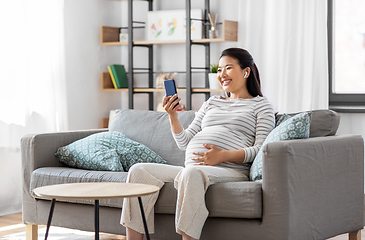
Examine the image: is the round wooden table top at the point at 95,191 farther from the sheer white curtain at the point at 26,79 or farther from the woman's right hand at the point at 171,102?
the sheer white curtain at the point at 26,79

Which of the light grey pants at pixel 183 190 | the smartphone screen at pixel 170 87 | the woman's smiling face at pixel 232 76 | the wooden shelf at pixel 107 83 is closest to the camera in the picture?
the light grey pants at pixel 183 190

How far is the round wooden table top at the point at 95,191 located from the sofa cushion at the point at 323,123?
0.97 meters

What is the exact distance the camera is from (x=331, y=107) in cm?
383

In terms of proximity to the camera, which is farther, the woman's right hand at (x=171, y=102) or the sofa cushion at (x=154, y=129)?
the sofa cushion at (x=154, y=129)

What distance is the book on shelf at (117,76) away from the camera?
4445 mm

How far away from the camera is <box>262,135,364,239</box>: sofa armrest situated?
2.14m

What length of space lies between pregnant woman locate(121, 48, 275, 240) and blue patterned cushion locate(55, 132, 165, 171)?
298mm

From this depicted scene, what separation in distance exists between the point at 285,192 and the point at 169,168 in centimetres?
52

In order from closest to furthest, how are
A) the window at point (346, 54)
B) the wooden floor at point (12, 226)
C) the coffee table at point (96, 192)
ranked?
the coffee table at point (96, 192) → the wooden floor at point (12, 226) → the window at point (346, 54)

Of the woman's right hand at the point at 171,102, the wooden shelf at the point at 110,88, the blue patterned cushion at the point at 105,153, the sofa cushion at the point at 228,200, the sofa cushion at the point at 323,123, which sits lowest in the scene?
the sofa cushion at the point at 228,200

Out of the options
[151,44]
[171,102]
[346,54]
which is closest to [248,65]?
[171,102]

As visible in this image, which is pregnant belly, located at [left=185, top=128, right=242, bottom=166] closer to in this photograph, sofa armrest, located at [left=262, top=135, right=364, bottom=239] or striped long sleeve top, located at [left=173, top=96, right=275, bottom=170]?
striped long sleeve top, located at [left=173, top=96, right=275, bottom=170]

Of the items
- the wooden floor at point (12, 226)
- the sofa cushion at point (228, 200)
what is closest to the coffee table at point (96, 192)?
the sofa cushion at point (228, 200)

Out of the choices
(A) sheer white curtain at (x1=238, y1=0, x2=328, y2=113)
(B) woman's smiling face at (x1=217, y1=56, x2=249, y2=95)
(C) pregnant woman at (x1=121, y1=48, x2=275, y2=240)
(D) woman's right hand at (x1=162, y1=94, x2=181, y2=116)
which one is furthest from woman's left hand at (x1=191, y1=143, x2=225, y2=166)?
(A) sheer white curtain at (x1=238, y1=0, x2=328, y2=113)
